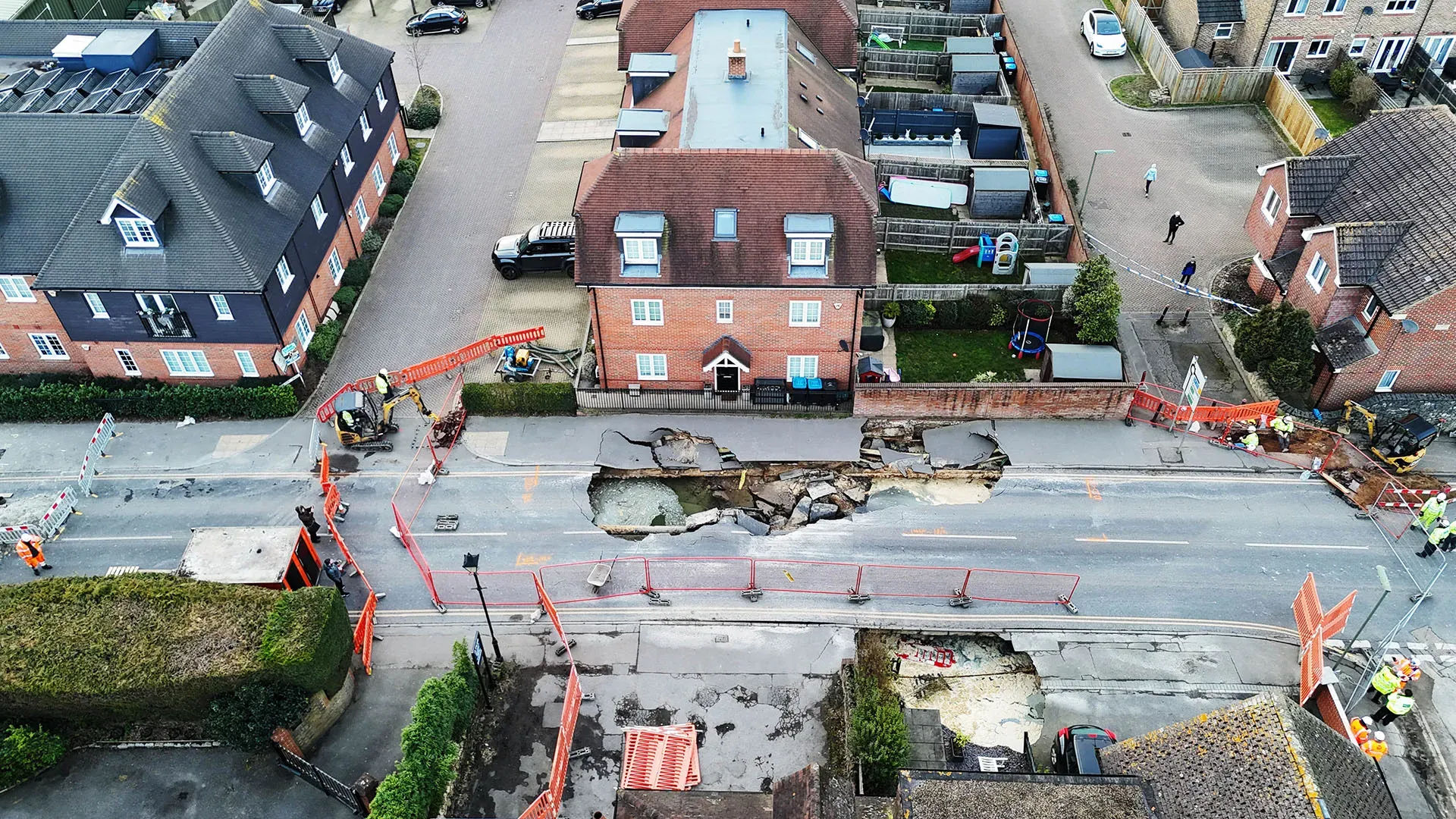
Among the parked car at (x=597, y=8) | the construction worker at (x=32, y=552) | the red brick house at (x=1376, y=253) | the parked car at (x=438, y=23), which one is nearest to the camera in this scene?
the construction worker at (x=32, y=552)

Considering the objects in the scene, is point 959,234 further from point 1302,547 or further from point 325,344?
point 325,344

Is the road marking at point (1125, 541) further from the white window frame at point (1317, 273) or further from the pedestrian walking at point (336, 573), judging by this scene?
the pedestrian walking at point (336, 573)

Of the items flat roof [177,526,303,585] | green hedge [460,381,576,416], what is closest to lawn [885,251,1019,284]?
green hedge [460,381,576,416]

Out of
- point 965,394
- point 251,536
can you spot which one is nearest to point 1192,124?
point 965,394

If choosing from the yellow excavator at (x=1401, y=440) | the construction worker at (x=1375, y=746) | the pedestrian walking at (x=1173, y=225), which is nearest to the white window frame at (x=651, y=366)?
the pedestrian walking at (x=1173, y=225)

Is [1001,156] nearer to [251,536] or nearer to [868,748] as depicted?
[868,748]

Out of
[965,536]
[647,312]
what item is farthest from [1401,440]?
[647,312]
